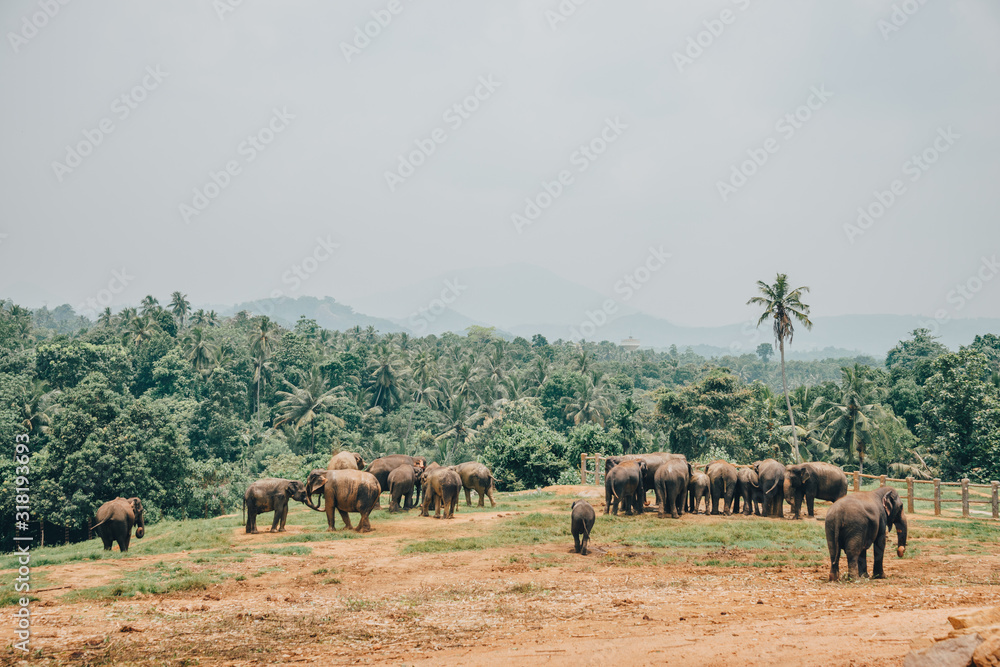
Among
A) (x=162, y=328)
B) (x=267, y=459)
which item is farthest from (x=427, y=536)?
(x=162, y=328)

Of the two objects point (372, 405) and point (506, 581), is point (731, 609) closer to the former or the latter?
point (506, 581)

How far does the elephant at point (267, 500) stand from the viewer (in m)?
19.0

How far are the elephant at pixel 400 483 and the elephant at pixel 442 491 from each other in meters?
0.66

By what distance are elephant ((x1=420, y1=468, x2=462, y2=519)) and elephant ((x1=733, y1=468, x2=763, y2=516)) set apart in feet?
31.5

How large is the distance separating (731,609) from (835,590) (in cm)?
232

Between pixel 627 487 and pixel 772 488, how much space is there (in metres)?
4.80

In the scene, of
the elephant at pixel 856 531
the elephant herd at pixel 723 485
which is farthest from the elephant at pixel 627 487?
the elephant at pixel 856 531

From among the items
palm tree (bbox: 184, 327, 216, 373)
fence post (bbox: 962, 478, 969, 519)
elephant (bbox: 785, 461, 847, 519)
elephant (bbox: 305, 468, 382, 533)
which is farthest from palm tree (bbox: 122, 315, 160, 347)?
fence post (bbox: 962, 478, 969, 519)

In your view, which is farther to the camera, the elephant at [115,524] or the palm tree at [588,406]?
the palm tree at [588,406]

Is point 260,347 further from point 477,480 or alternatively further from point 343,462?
point 343,462

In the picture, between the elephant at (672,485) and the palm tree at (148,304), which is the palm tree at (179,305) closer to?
the palm tree at (148,304)

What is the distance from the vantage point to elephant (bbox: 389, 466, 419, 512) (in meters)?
22.4

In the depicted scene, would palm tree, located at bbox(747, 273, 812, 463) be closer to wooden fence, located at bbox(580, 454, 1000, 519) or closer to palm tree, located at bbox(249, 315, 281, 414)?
wooden fence, located at bbox(580, 454, 1000, 519)

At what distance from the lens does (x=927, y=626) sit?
8531 mm
